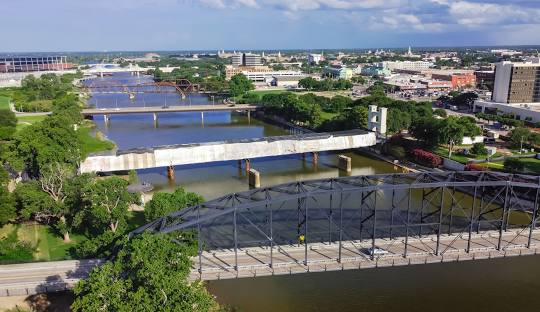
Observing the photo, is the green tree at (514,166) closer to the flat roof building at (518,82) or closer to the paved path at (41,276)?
the paved path at (41,276)

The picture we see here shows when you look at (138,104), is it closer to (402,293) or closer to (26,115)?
(26,115)

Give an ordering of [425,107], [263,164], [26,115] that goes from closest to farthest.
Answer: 1. [263,164]
2. [425,107]
3. [26,115]

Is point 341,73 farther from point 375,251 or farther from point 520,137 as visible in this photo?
point 375,251

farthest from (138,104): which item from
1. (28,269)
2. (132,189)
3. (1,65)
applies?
(1,65)

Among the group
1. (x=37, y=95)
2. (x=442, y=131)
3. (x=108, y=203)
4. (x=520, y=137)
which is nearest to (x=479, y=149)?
(x=442, y=131)

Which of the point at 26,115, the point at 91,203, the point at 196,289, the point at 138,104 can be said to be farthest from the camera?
the point at 138,104

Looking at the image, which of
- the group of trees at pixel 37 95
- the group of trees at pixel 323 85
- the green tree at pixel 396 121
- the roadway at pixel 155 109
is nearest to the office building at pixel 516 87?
the green tree at pixel 396 121

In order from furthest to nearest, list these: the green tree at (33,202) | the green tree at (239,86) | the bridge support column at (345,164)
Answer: the green tree at (239,86) → the bridge support column at (345,164) → the green tree at (33,202)
